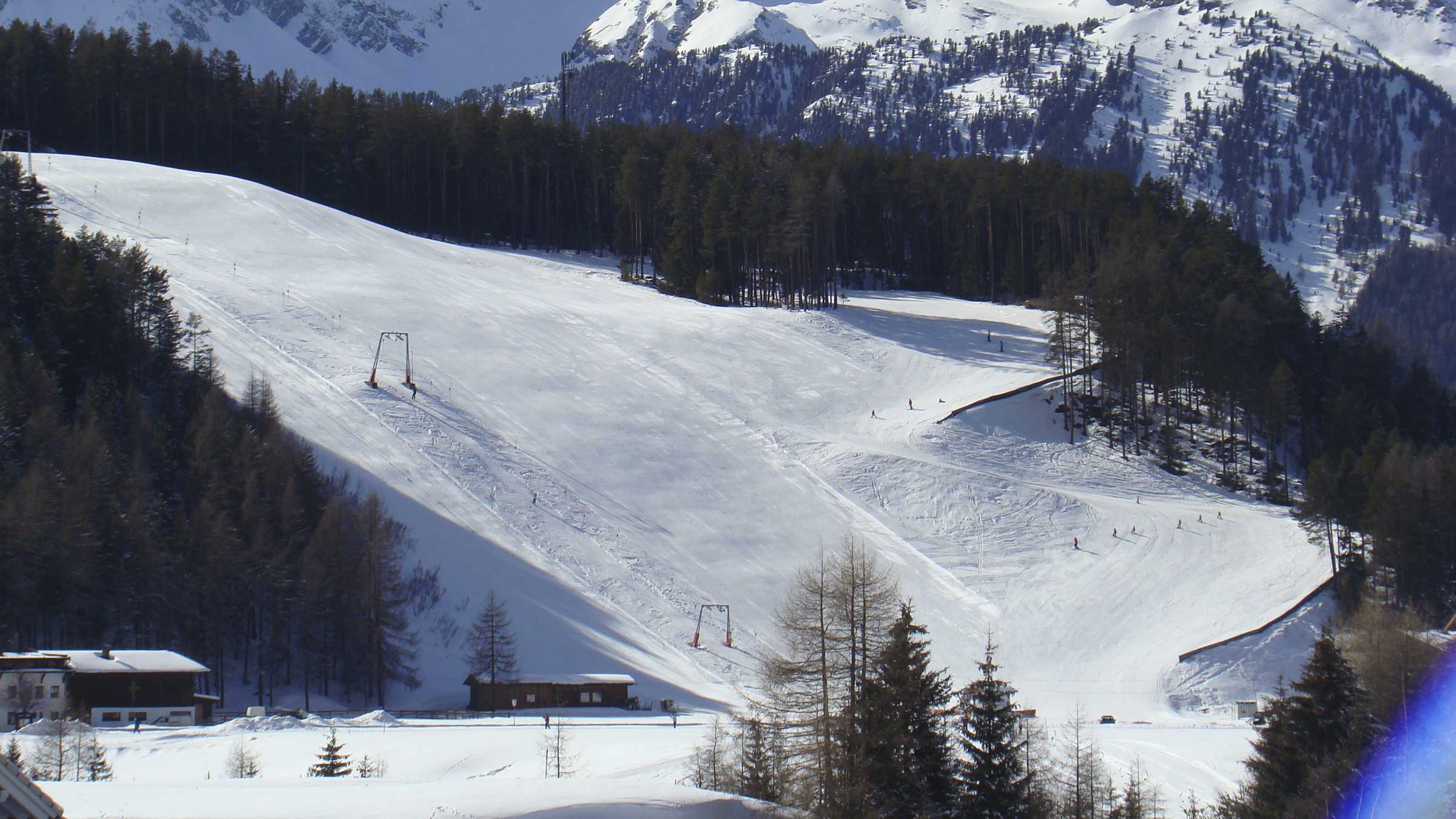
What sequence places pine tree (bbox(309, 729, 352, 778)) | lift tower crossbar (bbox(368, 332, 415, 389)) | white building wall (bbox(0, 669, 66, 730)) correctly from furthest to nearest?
1. lift tower crossbar (bbox(368, 332, 415, 389))
2. white building wall (bbox(0, 669, 66, 730))
3. pine tree (bbox(309, 729, 352, 778))

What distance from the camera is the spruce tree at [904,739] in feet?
72.6

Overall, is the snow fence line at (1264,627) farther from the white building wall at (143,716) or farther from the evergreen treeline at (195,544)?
the white building wall at (143,716)

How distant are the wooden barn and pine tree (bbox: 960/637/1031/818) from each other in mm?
19750

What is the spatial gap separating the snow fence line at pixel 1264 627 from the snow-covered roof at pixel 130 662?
1254 inches

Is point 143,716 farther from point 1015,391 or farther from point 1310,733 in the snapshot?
point 1015,391

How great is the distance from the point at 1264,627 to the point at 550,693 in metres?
25.0

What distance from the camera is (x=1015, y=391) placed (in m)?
68.4

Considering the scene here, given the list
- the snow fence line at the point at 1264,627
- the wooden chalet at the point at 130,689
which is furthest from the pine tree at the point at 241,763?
the snow fence line at the point at 1264,627

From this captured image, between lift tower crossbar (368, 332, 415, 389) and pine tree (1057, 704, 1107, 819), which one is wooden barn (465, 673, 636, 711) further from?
lift tower crossbar (368, 332, 415, 389)

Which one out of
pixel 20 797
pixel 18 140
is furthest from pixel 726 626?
pixel 18 140

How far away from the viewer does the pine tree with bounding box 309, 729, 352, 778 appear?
1038 inches

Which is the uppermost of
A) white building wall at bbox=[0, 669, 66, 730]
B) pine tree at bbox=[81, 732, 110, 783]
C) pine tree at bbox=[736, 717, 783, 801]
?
pine tree at bbox=[736, 717, 783, 801]

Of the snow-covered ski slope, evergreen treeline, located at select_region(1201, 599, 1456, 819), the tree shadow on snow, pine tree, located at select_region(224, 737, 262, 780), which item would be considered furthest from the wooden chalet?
evergreen treeline, located at select_region(1201, 599, 1456, 819)

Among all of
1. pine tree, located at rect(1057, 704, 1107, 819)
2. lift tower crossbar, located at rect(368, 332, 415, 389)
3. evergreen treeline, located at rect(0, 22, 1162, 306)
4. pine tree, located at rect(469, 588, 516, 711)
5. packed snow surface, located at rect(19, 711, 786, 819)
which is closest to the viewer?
packed snow surface, located at rect(19, 711, 786, 819)
